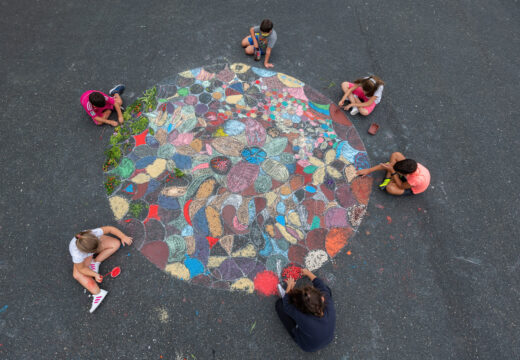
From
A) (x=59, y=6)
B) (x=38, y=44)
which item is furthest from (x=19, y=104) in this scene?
(x=59, y=6)

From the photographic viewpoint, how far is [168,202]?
338 centimetres

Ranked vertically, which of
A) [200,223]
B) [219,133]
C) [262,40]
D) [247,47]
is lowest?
[200,223]

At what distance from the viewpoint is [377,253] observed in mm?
3246

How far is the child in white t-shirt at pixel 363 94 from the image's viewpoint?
3830 mm

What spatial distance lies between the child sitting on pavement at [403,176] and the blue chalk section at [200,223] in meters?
2.16

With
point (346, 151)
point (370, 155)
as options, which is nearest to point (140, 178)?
point (346, 151)

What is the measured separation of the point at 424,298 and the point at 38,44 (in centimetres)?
689

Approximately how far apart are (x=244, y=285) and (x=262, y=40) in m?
3.65

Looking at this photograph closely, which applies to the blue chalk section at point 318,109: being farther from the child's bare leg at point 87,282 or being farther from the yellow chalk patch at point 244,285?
the child's bare leg at point 87,282

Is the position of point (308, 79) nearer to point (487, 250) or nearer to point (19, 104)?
point (487, 250)

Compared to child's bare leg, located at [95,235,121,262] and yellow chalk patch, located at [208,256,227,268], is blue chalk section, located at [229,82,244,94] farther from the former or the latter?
child's bare leg, located at [95,235,121,262]

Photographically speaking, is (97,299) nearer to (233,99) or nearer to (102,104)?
(102,104)

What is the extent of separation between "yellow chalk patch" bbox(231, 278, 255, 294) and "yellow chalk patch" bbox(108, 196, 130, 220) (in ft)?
5.33

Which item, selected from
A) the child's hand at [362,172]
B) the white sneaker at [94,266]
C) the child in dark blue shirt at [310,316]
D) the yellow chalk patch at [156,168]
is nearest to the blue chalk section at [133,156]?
the yellow chalk patch at [156,168]
